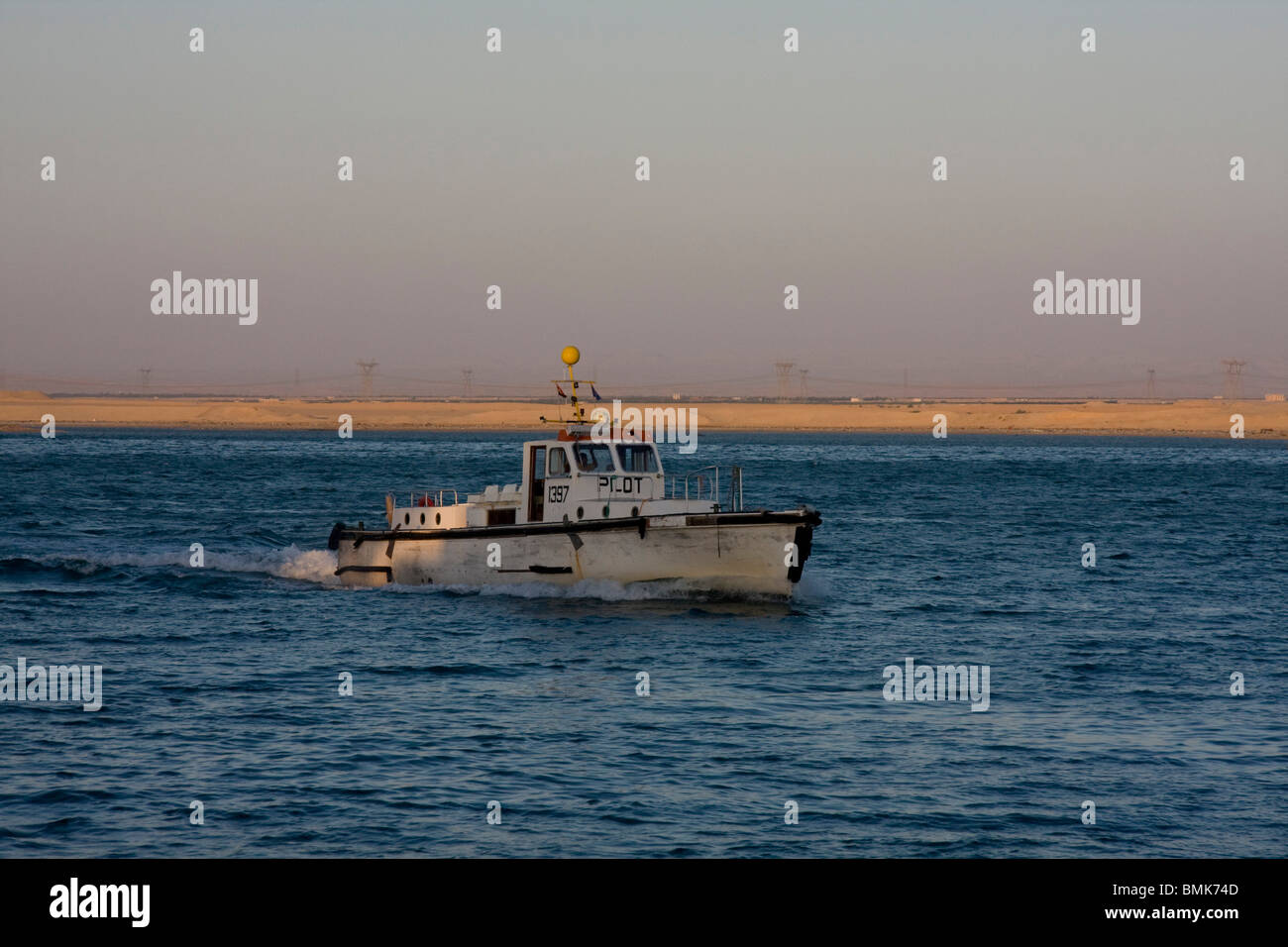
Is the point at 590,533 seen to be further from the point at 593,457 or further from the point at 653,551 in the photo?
the point at 593,457

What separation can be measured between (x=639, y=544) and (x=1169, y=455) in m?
151

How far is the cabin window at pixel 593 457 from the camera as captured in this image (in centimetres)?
3091

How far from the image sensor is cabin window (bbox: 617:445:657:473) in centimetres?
3111

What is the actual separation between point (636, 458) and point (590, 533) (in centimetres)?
261

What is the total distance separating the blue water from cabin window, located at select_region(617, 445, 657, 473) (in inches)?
131

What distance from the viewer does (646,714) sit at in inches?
762

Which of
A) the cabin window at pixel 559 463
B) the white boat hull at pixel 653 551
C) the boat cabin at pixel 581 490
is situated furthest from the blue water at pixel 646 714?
the cabin window at pixel 559 463

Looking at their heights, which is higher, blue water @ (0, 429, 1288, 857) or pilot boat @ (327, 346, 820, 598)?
pilot boat @ (327, 346, 820, 598)

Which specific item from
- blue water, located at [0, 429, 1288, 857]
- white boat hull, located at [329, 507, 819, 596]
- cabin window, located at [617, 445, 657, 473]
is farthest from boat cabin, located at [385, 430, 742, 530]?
blue water, located at [0, 429, 1288, 857]

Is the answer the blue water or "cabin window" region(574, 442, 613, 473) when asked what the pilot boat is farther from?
the blue water

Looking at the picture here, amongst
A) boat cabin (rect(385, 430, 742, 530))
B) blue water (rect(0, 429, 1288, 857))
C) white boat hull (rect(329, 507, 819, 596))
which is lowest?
blue water (rect(0, 429, 1288, 857))

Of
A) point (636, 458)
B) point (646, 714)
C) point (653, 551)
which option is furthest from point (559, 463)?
point (646, 714)
